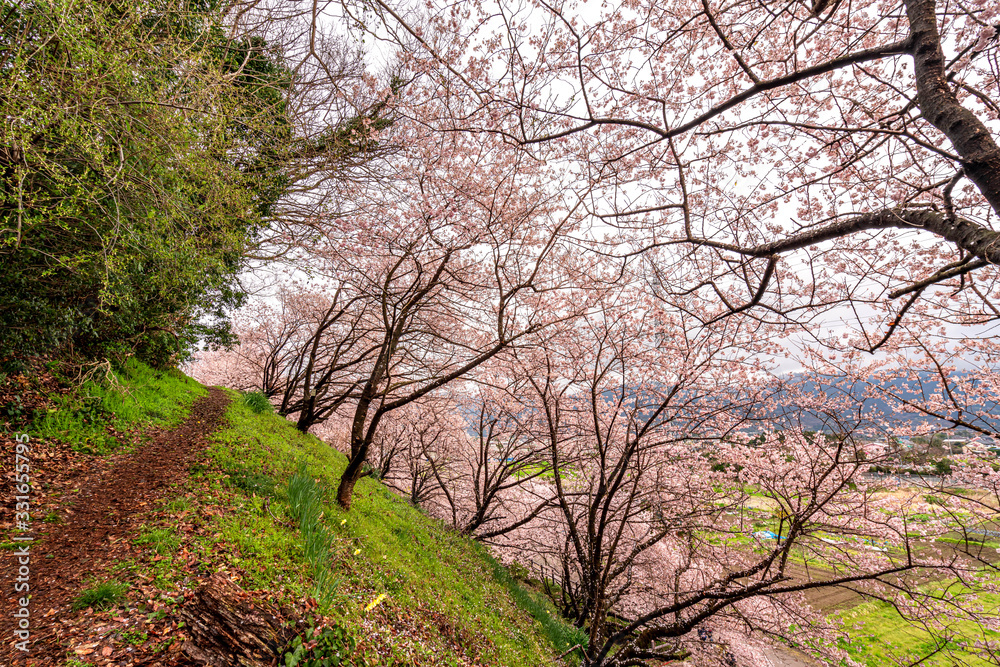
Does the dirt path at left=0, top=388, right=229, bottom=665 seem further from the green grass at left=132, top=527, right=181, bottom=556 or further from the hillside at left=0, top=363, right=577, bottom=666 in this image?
the green grass at left=132, top=527, right=181, bottom=556

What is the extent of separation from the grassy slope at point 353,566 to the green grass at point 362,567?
17mm

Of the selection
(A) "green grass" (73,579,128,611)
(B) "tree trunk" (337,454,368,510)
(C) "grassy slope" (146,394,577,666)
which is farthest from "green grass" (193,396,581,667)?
(A) "green grass" (73,579,128,611)

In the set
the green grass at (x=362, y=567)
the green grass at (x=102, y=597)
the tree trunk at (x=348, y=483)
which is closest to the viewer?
the green grass at (x=102, y=597)

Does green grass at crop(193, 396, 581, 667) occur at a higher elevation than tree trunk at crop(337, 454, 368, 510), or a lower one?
lower

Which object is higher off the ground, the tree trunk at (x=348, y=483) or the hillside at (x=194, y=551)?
the tree trunk at (x=348, y=483)

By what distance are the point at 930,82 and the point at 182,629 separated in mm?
→ 5794

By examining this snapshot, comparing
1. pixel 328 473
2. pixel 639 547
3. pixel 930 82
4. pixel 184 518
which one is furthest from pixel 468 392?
pixel 930 82

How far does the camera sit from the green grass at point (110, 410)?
446 centimetres

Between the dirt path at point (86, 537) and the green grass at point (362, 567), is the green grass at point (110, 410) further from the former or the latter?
the green grass at point (362, 567)

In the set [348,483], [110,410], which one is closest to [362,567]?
[348,483]

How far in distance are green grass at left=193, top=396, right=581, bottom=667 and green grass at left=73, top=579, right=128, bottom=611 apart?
63 centimetres

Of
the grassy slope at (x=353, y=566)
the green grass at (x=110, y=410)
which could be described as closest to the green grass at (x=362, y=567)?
the grassy slope at (x=353, y=566)

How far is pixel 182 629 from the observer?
2.35m

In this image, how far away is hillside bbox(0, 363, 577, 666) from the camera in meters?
2.44
